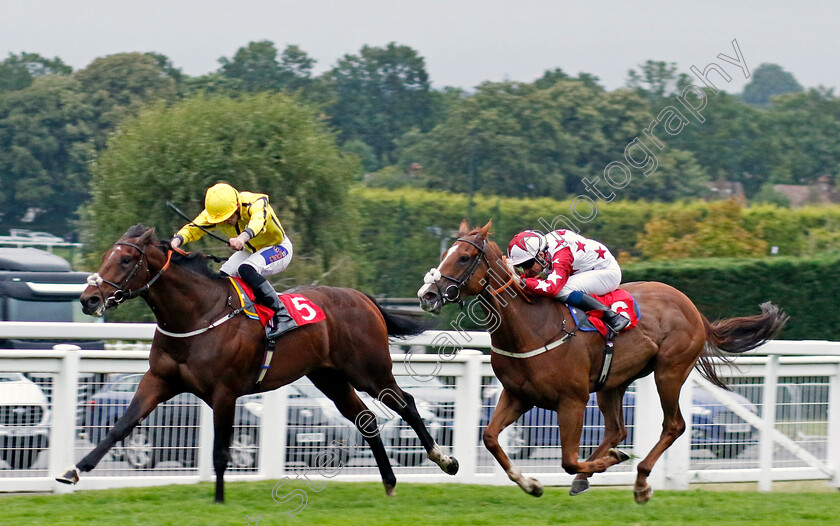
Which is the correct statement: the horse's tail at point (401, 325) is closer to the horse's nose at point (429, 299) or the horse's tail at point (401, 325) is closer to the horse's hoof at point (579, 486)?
the horse's nose at point (429, 299)

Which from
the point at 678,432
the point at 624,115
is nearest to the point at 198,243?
the point at 678,432

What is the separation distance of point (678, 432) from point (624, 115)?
1396 inches

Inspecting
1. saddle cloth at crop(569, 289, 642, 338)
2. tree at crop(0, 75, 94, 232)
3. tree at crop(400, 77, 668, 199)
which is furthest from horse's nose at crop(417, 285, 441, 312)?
tree at crop(0, 75, 94, 232)

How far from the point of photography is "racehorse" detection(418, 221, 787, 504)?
18.3 ft

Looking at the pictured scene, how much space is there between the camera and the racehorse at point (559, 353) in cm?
559

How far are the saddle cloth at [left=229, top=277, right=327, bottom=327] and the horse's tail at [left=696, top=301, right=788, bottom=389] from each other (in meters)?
2.55

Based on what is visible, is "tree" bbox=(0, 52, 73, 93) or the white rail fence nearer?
the white rail fence

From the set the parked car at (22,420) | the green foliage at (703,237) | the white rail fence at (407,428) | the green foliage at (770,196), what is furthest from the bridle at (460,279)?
the green foliage at (770,196)

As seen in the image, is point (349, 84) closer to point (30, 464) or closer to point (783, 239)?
point (783, 239)

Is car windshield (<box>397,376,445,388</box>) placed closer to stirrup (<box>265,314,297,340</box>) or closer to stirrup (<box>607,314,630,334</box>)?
stirrup (<box>265,314,297,340</box>)

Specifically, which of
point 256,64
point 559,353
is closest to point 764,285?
point 559,353

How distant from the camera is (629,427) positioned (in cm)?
712

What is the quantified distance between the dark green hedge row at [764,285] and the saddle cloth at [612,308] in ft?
32.3

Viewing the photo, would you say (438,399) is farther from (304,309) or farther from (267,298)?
(267,298)
